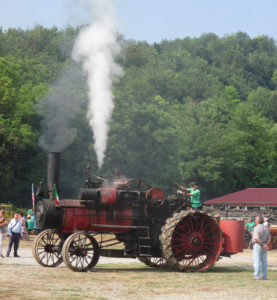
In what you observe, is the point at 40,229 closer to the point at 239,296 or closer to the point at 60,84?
the point at 239,296

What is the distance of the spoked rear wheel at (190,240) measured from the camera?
16.4m

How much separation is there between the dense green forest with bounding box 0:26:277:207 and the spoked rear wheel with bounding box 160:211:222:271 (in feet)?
79.7

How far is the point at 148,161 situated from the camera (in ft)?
208

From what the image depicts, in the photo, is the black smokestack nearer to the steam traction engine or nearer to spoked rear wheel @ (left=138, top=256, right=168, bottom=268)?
the steam traction engine

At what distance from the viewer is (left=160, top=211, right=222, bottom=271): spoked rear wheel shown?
16.4 m

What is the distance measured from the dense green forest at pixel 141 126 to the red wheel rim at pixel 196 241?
2426 cm

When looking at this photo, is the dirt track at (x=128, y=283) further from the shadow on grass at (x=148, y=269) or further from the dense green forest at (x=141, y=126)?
the dense green forest at (x=141, y=126)

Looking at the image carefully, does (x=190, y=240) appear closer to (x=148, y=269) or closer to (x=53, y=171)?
Answer: (x=148, y=269)

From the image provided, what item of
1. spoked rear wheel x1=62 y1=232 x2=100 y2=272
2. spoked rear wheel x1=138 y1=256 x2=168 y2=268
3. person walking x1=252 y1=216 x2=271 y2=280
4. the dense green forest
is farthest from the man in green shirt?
the dense green forest

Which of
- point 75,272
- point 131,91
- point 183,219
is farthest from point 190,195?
point 131,91

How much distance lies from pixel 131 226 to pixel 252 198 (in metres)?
39.8

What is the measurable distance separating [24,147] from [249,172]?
34659mm

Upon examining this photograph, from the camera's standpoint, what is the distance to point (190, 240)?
1681 centimetres

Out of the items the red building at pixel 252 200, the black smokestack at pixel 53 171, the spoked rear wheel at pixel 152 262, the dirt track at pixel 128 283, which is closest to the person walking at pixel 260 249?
the dirt track at pixel 128 283
